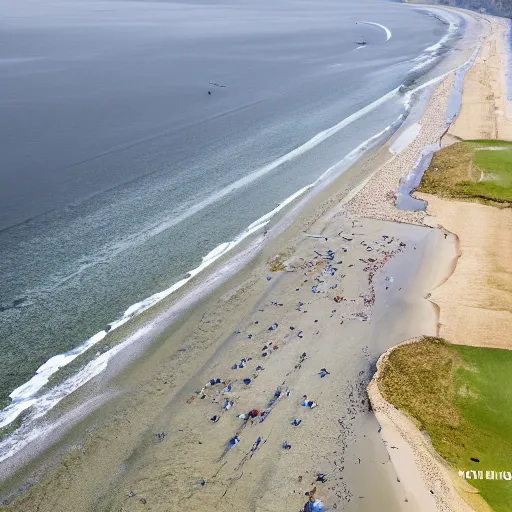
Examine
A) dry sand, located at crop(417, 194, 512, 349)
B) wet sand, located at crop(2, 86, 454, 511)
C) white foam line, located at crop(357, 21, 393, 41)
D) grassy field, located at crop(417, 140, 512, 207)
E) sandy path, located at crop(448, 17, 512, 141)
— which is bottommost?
wet sand, located at crop(2, 86, 454, 511)

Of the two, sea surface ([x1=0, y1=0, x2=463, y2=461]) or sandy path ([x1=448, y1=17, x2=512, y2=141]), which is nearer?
sea surface ([x1=0, y1=0, x2=463, y2=461])

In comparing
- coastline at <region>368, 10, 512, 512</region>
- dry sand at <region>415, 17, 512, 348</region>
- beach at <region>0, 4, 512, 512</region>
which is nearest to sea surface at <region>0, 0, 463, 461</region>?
beach at <region>0, 4, 512, 512</region>

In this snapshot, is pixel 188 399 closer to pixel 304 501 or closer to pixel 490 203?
pixel 304 501

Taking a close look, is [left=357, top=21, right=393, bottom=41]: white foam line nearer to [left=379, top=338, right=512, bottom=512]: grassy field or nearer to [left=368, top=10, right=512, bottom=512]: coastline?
[left=368, top=10, right=512, bottom=512]: coastline

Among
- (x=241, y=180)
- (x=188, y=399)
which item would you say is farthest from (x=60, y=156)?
(x=188, y=399)

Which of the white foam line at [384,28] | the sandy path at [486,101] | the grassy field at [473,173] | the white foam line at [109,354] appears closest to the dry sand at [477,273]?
the sandy path at [486,101]
